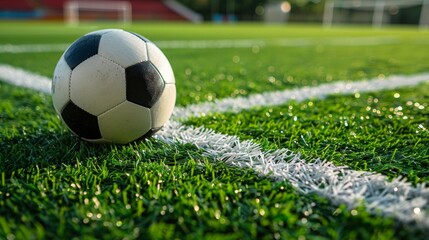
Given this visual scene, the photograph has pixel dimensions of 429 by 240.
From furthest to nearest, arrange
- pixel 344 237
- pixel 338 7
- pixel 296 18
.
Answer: pixel 296 18 < pixel 338 7 < pixel 344 237

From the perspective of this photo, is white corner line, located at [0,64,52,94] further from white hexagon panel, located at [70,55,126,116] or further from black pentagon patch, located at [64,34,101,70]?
white hexagon panel, located at [70,55,126,116]

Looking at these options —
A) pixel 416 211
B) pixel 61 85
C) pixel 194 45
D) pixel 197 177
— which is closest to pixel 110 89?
pixel 61 85

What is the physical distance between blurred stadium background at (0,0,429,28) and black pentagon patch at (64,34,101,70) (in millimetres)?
22784

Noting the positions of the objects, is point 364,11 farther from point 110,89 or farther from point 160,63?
point 110,89

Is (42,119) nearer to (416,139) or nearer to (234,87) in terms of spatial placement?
(234,87)

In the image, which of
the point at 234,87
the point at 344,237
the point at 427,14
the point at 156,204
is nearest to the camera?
the point at 344,237

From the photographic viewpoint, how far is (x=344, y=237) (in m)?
1.04

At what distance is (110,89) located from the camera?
160cm

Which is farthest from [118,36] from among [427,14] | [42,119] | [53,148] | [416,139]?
[427,14]

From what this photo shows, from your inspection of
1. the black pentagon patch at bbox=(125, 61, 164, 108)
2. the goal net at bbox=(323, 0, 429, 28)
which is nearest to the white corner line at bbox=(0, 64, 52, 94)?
the black pentagon patch at bbox=(125, 61, 164, 108)

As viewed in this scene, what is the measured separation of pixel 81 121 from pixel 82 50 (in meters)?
0.33

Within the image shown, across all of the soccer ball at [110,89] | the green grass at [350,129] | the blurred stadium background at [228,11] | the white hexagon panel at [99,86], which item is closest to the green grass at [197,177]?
the green grass at [350,129]

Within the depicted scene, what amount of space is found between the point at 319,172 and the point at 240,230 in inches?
19.8

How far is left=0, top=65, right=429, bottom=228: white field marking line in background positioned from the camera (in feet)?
3.87
